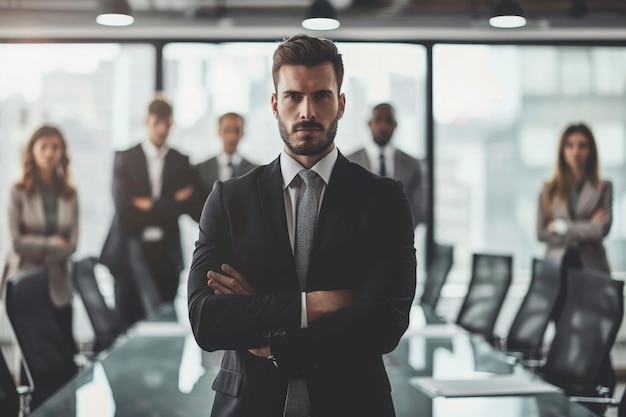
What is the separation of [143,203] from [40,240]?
988 mm

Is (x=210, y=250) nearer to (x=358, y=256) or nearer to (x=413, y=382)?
(x=358, y=256)

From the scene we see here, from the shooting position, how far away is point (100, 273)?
720 cm

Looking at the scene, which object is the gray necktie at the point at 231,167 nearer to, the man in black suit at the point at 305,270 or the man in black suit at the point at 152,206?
the man in black suit at the point at 152,206

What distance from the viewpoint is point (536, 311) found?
13.2ft

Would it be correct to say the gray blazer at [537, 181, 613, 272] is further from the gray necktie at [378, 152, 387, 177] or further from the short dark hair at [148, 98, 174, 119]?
the short dark hair at [148, 98, 174, 119]

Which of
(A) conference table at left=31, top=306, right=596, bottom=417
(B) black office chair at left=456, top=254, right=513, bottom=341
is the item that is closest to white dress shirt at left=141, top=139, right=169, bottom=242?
(B) black office chair at left=456, top=254, right=513, bottom=341

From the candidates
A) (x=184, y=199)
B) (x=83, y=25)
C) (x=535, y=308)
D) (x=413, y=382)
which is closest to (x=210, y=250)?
(x=413, y=382)

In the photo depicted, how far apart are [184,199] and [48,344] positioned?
2.56 meters

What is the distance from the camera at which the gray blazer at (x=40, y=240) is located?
4.95m

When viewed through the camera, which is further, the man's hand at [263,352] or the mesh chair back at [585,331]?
the mesh chair back at [585,331]

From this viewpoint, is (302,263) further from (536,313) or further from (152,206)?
(152,206)

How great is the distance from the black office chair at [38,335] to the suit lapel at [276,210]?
178 cm

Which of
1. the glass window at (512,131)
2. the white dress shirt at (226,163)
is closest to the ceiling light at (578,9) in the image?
the glass window at (512,131)

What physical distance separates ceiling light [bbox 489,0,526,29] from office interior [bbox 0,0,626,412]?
210 centimetres
